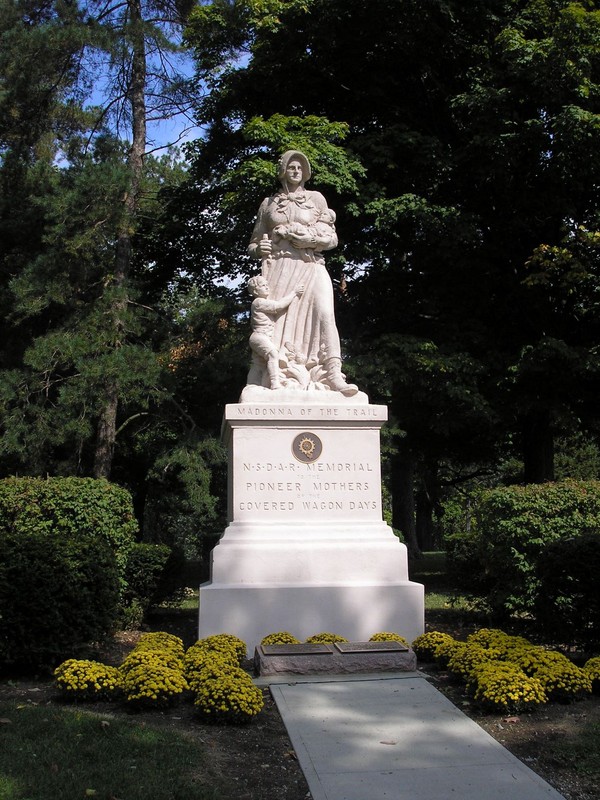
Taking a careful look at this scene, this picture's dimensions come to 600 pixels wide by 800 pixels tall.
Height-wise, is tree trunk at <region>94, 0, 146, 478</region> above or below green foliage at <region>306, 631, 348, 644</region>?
above

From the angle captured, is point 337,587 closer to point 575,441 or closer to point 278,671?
point 278,671

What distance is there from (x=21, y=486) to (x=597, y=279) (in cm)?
1085

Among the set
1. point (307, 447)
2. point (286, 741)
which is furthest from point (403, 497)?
point (286, 741)

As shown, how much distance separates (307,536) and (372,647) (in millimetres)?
1916

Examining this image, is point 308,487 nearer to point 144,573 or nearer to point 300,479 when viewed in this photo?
point 300,479

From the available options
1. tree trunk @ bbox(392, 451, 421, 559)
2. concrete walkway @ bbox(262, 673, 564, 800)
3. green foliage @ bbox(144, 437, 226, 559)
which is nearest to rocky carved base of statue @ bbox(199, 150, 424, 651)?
concrete walkway @ bbox(262, 673, 564, 800)

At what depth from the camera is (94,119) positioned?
19766 millimetres

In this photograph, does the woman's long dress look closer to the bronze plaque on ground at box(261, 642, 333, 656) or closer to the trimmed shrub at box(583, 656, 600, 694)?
the bronze plaque on ground at box(261, 642, 333, 656)

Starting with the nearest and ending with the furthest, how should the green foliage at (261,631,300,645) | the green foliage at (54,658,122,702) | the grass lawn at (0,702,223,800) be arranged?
the grass lawn at (0,702,223,800) < the green foliage at (54,658,122,702) < the green foliage at (261,631,300,645)

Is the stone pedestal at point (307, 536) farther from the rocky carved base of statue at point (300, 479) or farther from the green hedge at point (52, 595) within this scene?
the green hedge at point (52, 595)

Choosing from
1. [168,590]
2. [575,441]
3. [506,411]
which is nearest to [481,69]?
[506,411]

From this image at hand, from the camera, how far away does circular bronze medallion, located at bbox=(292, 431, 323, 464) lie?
29.7ft

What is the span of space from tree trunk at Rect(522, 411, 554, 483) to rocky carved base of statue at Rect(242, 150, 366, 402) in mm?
8659

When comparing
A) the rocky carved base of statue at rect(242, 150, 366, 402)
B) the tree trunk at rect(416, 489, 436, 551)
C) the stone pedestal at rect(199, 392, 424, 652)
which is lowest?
the tree trunk at rect(416, 489, 436, 551)
